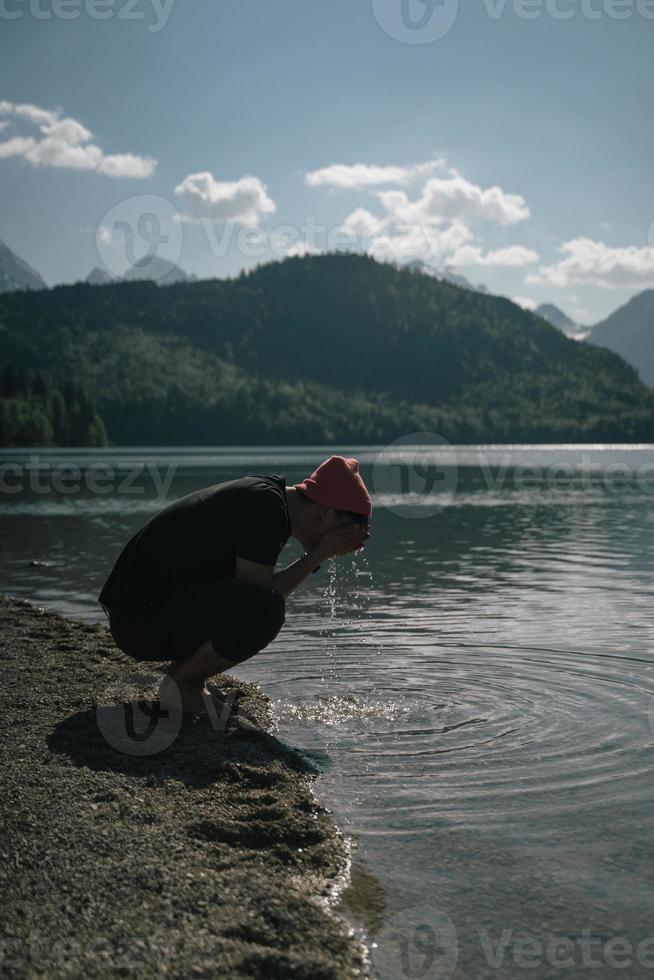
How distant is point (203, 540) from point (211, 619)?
570 millimetres

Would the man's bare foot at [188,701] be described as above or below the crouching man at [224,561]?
below

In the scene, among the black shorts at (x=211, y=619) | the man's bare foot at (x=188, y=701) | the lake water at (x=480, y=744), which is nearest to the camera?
the lake water at (x=480, y=744)

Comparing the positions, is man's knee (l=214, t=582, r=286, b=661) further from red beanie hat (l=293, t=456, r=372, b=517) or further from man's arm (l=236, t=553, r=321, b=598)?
red beanie hat (l=293, t=456, r=372, b=517)

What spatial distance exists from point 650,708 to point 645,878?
3.43 m

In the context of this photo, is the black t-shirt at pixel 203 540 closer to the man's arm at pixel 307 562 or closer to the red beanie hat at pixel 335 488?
the man's arm at pixel 307 562

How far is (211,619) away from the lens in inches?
244

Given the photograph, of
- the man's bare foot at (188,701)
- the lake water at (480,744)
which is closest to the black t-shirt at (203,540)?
the man's bare foot at (188,701)

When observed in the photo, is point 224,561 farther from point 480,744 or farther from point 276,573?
point 480,744

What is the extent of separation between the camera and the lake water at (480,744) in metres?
4.03

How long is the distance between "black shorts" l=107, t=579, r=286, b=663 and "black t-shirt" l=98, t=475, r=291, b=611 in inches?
4.1

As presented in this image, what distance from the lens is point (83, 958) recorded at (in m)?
3.43

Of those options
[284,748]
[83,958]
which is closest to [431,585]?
[284,748]

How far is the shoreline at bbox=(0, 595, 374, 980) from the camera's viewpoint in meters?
3.55

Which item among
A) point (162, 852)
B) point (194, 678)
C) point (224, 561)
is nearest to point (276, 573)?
point (224, 561)
